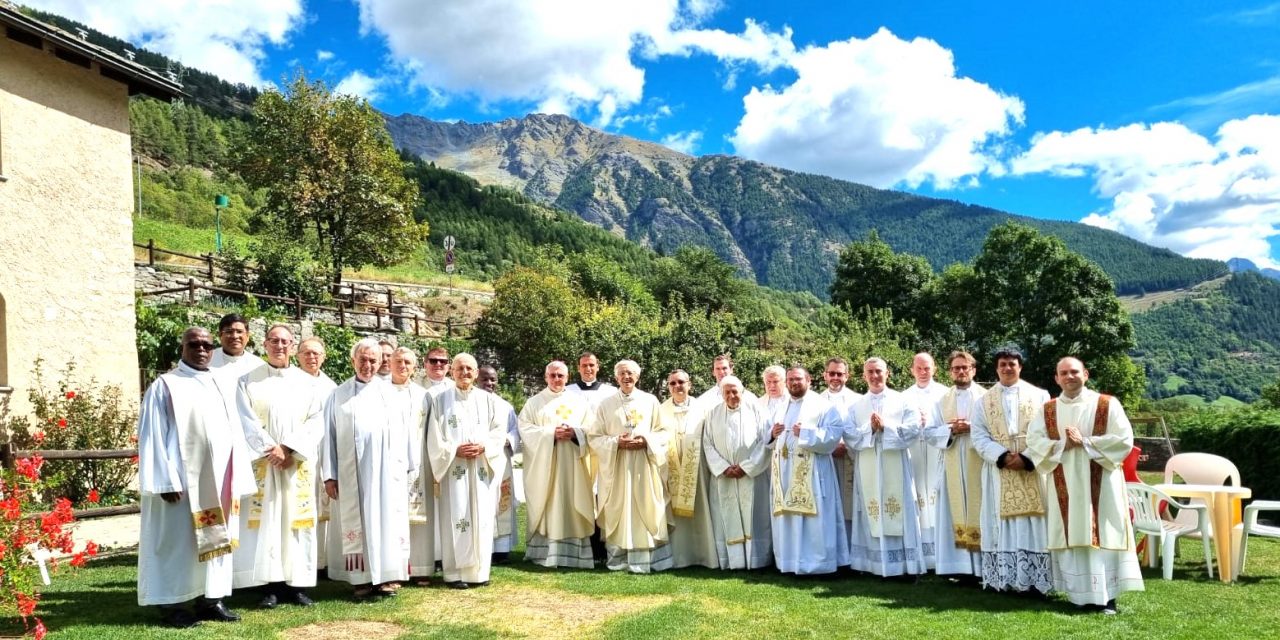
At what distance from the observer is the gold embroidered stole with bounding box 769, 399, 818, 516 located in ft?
29.6

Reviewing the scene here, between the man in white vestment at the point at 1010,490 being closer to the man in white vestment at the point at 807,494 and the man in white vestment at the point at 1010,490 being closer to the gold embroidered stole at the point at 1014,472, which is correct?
the gold embroidered stole at the point at 1014,472

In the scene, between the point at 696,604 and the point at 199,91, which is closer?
the point at 696,604

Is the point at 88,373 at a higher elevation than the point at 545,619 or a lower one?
higher

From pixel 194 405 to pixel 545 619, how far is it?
3204 millimetres

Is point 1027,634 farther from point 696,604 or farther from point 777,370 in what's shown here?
point 777,370

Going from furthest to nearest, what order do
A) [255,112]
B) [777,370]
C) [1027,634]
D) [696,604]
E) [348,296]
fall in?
[255,112] → [348,296] → [777,370] → [696,604] → [1027,634]

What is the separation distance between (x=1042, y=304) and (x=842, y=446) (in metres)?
40.3

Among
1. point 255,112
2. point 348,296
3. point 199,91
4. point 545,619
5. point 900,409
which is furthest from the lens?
point 199,91

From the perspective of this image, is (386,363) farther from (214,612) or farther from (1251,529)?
(1251,529)

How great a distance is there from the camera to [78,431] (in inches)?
515

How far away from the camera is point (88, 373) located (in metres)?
14.0

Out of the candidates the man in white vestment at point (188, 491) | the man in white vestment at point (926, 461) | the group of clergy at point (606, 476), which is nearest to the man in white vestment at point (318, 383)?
the group of clergy at point (606, 476)

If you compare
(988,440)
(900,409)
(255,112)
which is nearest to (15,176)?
(900,409)

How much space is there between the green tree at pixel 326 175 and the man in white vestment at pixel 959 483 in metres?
27.1
